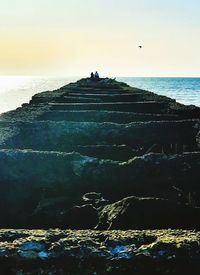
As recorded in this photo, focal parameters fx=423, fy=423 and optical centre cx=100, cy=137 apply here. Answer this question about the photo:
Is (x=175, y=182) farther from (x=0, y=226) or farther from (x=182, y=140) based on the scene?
(x=182, y=140)

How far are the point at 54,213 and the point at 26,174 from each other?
125cm

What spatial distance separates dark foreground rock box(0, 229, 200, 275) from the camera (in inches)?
131

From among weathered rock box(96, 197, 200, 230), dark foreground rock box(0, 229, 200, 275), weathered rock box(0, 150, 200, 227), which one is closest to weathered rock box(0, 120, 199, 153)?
weathered rock box(0, 150, 200, 227)

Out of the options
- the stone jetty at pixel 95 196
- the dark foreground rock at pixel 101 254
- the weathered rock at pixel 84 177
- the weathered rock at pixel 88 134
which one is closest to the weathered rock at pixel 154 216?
the stone jetty at pixel 95 196

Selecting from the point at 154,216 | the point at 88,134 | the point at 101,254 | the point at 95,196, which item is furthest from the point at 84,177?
the point at 88,134

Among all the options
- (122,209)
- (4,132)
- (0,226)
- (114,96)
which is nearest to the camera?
(122,209)

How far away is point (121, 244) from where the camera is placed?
3643 mm

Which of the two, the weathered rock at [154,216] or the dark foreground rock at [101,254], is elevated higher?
the dark foreground rock at [101,254]

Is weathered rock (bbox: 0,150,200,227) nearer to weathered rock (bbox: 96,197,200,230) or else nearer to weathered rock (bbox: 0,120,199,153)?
weathered rock (bbox: 96,197,200,230)

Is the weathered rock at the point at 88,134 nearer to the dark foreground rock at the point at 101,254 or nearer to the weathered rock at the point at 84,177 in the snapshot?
the weathered rock at the point at 84,177

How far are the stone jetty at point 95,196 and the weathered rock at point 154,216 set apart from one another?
0.01 meters

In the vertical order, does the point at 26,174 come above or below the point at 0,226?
above

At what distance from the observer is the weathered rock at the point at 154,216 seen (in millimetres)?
5066

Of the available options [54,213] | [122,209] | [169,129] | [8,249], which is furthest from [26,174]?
[169,129]
